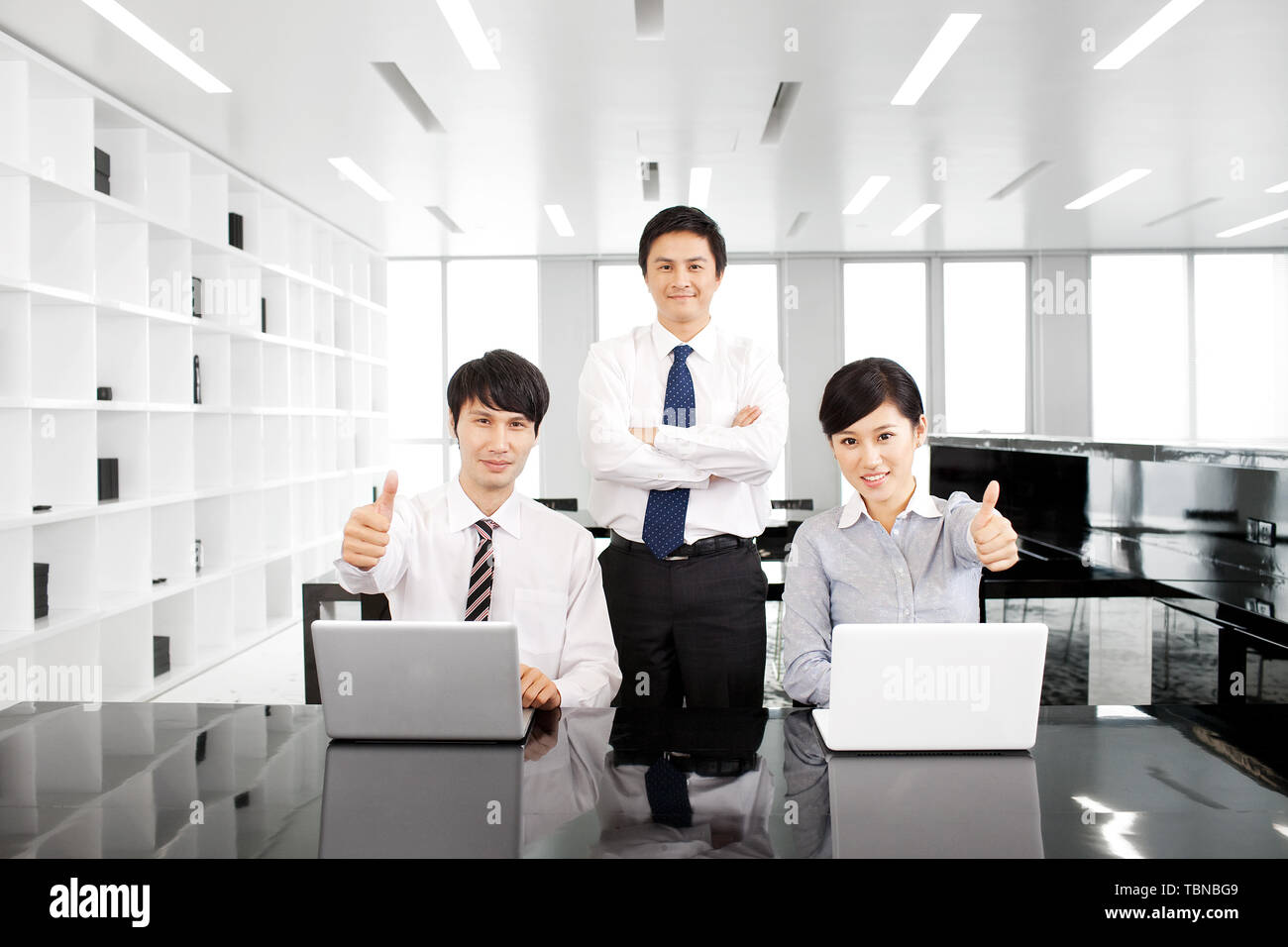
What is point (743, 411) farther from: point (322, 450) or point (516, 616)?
point (322, 450)

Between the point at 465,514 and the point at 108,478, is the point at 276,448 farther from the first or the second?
the point at 465,514

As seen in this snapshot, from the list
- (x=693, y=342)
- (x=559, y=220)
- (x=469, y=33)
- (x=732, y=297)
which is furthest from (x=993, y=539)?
(x=732, y=297)

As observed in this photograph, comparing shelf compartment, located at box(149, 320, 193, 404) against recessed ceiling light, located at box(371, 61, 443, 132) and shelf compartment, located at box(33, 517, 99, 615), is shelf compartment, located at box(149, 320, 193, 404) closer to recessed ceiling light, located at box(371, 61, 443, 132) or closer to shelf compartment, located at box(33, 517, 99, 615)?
shelf compartment, located at box(33, 517, 99, 615)

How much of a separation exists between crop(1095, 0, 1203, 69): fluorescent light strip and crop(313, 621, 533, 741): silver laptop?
4.17 meters

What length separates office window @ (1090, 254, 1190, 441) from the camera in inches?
390

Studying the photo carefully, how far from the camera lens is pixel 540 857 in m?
1.05

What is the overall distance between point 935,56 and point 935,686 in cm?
416

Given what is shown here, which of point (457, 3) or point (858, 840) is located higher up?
point (457, 3)

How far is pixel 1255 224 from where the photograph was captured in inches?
338

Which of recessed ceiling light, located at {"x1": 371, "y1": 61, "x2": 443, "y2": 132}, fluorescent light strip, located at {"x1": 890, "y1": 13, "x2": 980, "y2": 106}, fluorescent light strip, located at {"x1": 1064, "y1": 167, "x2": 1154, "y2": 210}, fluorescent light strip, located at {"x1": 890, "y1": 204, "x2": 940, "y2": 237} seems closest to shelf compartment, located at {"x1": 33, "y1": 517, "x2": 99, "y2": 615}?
recessed ceiling light, located at {"x1": 371, "y1": 61, "x2": 443, "y2": 132}

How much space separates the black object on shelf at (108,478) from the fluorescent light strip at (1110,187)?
6.77 metres

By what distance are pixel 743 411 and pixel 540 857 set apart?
1633 millimetres
